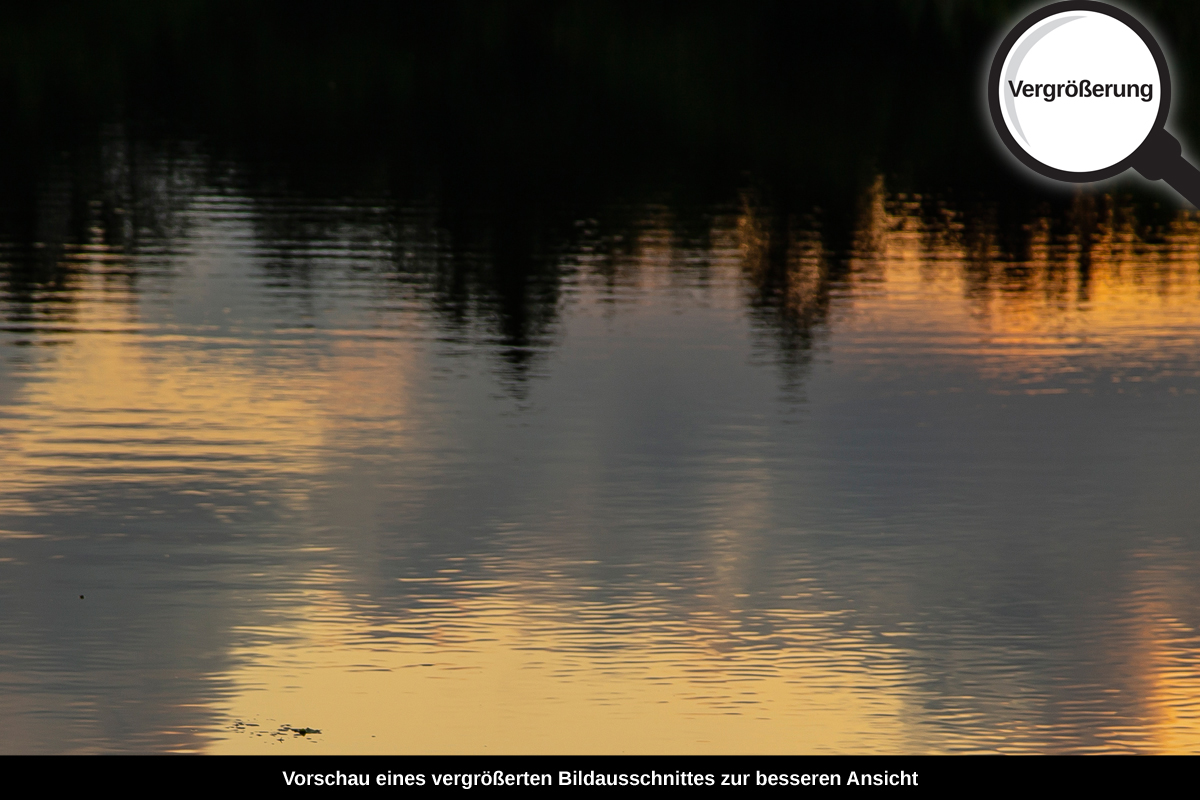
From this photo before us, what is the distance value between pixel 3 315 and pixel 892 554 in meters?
12.9

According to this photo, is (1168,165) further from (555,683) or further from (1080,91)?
(555,683)

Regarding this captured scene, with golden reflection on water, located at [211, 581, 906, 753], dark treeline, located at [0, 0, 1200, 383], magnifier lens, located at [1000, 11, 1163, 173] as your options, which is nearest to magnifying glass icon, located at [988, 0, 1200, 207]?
magnifier lens, located at [1000, 11, 1163, 173]

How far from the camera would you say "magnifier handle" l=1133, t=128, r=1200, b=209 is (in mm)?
3805

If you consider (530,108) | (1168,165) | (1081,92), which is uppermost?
(1081,92)

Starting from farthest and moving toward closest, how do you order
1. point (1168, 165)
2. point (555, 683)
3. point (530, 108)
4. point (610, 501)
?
point (530, 108) → point (610, 501) → point (555, 683) → point (1168, 165)

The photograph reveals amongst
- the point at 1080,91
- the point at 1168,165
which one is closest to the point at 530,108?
the point at 1080,91

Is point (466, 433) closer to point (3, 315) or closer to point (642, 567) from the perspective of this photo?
point (642, 567)

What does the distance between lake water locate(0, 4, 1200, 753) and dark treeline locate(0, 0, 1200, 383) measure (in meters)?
1.04

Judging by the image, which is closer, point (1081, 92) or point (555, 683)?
point (1081, 92)

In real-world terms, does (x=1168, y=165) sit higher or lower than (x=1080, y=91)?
lower

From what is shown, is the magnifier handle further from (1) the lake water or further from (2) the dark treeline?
(2) the dark treeline

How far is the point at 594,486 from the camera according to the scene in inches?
589

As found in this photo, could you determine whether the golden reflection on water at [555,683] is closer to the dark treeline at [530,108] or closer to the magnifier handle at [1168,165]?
the magnifier handle at [1168,165]

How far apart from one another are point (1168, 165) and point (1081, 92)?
39cm
